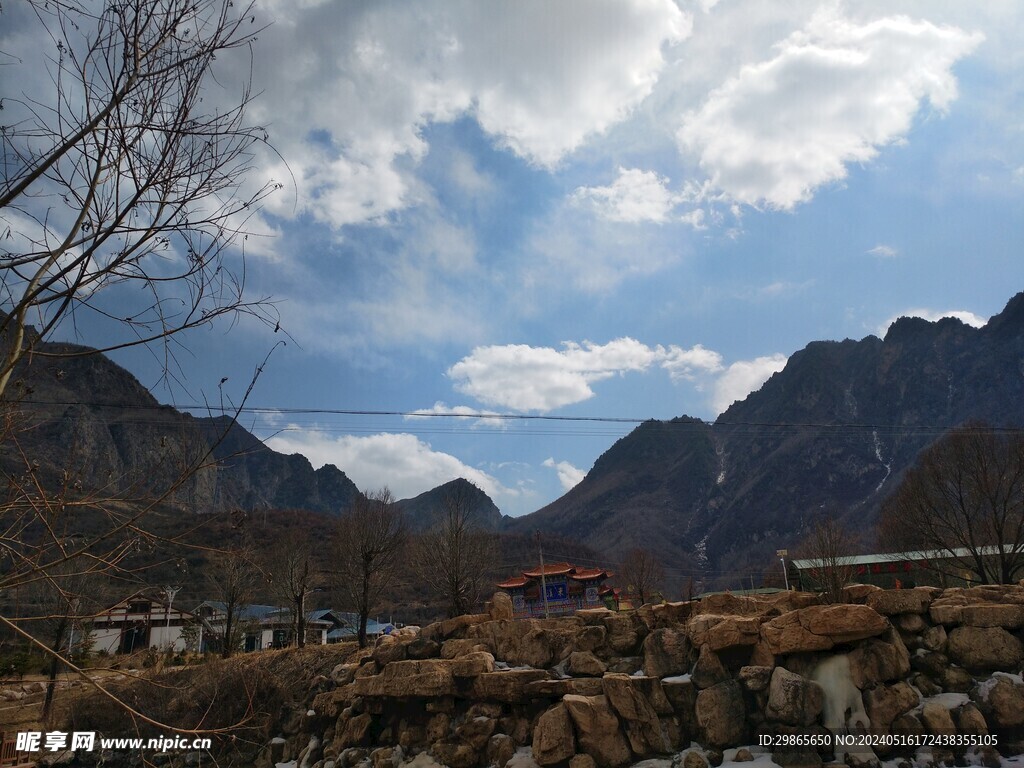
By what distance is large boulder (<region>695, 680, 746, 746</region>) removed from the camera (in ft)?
41.8

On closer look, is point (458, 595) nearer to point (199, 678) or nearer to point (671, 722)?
point (199, 678)

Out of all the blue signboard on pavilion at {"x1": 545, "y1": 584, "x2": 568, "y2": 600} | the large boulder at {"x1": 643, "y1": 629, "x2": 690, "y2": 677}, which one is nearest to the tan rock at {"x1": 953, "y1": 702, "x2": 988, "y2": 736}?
the large boulder at {"x1": 643, "y1": 629, "x2": 690, "y2": 677}

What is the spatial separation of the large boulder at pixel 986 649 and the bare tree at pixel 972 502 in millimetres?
14758

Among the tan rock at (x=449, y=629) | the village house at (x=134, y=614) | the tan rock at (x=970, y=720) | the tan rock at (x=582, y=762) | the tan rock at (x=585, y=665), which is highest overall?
the village house at (x=134, y=614)

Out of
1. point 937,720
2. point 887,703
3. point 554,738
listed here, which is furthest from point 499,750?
point 937,720

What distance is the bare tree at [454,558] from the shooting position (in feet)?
88.0

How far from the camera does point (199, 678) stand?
2173 centimetres

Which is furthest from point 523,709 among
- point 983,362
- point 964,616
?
point 983,362

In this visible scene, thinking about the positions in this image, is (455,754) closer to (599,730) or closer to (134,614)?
(599,730)

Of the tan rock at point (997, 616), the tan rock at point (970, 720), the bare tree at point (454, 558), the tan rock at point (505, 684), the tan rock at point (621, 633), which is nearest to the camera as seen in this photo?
the tan rock at point (970, 720)

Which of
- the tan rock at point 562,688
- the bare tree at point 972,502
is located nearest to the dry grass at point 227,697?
the tan rock at point 562,688

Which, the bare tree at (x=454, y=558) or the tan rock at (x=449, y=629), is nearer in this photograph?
the tan rock at (x=449, y=629)

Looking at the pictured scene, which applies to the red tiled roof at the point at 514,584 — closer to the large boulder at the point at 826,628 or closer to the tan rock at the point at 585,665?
the tan rock at the point at 585,665

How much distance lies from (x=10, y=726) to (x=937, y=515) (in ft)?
118
